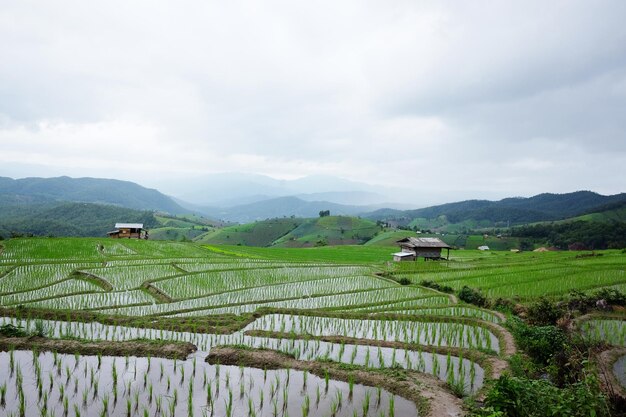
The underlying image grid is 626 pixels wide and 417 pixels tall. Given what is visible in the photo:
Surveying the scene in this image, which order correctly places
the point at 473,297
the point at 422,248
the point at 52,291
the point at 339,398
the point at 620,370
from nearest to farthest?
1. the point at 339,398
2. the point at 620,370
3. the point at 52,291
4. the point at 473,297
5. the point at 422,248

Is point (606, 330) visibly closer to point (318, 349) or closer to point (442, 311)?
point (442, 311)

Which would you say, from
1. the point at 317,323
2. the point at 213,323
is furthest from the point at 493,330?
the point at 213,323

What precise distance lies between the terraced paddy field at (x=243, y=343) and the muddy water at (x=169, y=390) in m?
0.03

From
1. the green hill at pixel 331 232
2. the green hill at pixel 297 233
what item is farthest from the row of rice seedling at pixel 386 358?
the green hill at pixel 297 233

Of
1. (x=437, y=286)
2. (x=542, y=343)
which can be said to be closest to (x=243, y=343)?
(x=542, y=343)

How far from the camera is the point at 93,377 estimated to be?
284 inches

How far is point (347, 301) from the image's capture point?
620 inches

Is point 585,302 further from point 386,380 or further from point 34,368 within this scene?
point 34,368

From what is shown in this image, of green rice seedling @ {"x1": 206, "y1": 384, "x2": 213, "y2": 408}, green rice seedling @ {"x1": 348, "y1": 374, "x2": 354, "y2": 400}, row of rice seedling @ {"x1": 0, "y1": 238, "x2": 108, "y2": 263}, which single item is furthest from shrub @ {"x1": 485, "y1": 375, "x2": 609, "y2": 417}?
row of rice seedling @ {"x1": 0, "y1": 238, "x2": 108, "y2": 263}

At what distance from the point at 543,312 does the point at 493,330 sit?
2622 millimetres

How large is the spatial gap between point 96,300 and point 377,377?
37.1 feet

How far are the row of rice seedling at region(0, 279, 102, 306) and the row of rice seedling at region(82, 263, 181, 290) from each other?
3.23 ft

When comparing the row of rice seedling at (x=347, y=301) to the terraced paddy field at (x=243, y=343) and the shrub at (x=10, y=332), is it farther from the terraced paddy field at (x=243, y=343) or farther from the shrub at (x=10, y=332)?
the shrub at (x=10, y=332)

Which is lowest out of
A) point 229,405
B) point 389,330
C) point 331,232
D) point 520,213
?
point 331,232
